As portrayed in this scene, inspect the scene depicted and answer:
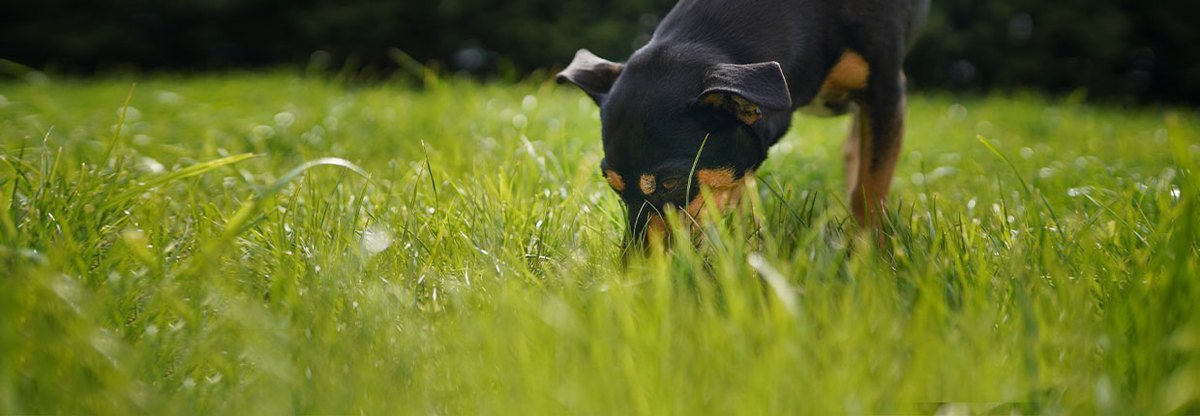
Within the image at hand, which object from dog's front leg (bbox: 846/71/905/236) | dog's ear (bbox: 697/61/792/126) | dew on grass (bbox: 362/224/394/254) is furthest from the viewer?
dog's front leg (bbox: 846/71/905/236)

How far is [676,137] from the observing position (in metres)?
2.58

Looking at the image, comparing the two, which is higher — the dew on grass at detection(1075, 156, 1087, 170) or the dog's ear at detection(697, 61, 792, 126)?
the dog's ear at detection(697, 61, 792, 126)

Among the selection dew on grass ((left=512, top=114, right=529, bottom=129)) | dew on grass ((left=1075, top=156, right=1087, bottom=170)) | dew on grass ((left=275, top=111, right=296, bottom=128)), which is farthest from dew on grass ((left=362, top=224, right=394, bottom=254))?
dew on grass ((left=1075, top=156, right=1087, bottom=170))

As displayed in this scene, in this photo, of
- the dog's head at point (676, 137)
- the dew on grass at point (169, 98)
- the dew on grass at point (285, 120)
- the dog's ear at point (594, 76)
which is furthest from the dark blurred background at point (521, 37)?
the dog's head at point (676, 137)

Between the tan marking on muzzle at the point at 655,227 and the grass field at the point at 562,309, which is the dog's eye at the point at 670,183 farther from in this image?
the grass field at the point at 562,309

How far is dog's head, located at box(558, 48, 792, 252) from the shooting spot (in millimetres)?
→ 2551

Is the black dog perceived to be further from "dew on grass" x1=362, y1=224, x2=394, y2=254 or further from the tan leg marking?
"dew on grass" x1=362, y1=224, x2=394, y2=254

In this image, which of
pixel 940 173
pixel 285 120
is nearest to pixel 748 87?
pixel 940 173

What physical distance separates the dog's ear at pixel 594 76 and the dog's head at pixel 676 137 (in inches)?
9.6

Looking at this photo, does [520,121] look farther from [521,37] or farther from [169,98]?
[521,37]

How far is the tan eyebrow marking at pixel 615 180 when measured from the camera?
2.64m

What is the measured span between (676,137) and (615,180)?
0.76 ft

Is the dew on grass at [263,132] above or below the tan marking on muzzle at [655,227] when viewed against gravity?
below

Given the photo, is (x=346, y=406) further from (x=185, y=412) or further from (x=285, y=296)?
(x=285, y=296)
